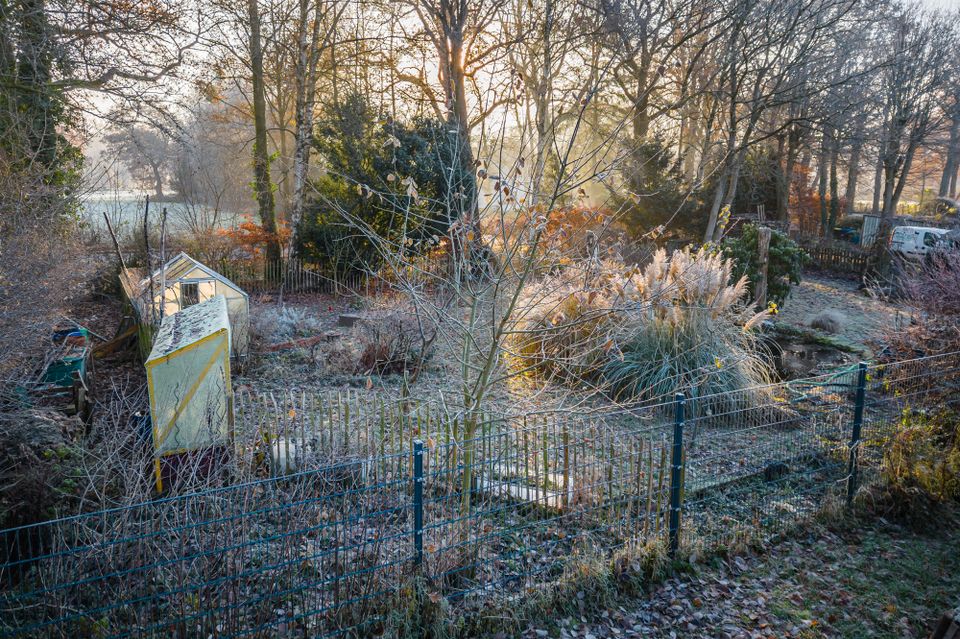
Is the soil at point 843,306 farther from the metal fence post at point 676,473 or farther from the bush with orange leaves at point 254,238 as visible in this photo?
the bush with orange leaves at point 254,238

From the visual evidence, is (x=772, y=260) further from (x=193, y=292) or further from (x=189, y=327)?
(x=189, y=327)

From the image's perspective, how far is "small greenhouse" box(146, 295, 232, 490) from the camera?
528cm

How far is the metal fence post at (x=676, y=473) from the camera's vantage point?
4523 millimetres

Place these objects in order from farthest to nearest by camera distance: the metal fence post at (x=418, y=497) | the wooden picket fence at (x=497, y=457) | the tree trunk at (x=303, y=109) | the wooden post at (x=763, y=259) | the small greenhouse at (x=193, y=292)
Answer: the tree trunk at (x=303, y=109) → the wooden post at (x=763, y=259) → the small greenhouse at (x=193, y=292) → the wooden picket fence at (x=497, y=457) → the metal fence post at (x=418, y=497)

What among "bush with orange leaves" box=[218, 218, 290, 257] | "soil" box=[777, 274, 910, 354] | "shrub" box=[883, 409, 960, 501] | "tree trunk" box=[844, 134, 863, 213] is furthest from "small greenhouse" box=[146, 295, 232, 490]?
"tree trunk" box=[844, 134, 863, 213]

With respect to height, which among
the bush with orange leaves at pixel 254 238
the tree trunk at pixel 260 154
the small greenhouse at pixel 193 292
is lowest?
the small greenhouse at pixel 193 292

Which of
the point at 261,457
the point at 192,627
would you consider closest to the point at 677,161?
the point at 261,457

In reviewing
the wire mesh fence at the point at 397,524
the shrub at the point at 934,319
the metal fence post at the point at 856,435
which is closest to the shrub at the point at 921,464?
the wire mesh fence at the point at 397,524

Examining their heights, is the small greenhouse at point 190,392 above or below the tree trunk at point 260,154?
below

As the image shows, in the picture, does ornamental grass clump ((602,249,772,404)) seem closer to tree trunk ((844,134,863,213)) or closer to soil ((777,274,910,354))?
soil ((777,274,910,354))

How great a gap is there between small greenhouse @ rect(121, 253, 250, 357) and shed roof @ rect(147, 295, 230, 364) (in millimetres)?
2206

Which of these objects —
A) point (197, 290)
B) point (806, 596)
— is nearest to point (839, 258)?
point (806, 596)

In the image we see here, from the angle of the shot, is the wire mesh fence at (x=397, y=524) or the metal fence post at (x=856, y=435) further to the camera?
the metal fence post at (x=856, y=435)

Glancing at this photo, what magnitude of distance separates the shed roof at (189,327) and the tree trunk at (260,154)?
10627 millimetres
